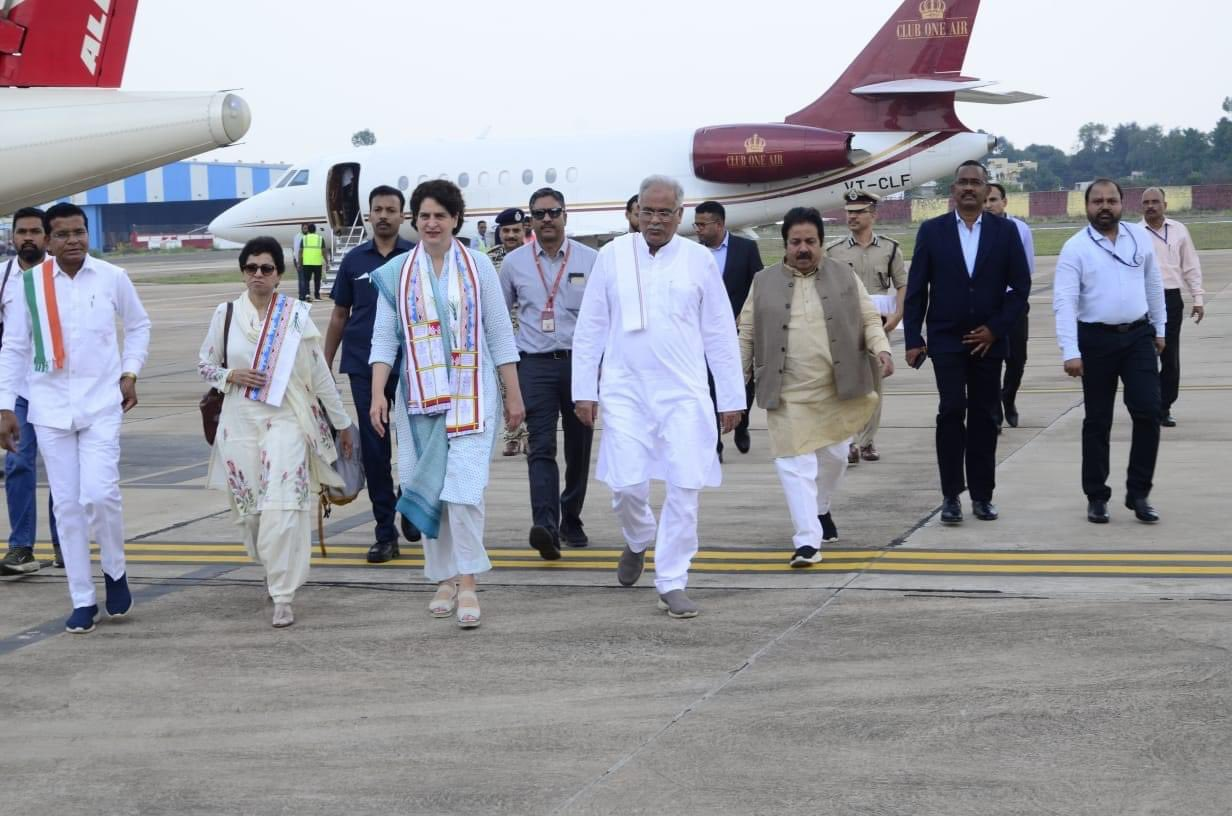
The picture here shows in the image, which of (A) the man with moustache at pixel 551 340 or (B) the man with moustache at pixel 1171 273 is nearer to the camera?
(A) the man with moustache at pixel 551 340

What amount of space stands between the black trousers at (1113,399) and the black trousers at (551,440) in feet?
9.26

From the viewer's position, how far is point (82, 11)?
11.6 m

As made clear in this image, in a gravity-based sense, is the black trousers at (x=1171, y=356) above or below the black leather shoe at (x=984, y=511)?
above

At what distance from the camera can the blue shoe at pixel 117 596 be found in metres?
6.79

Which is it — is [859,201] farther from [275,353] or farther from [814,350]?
[275,353]

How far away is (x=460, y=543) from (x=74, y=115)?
637 centimetres

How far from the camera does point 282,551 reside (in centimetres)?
673

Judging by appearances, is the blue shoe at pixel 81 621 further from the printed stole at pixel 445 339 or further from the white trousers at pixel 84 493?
the printed stole at pixel 445 339

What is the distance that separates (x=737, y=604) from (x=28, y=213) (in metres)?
4.57

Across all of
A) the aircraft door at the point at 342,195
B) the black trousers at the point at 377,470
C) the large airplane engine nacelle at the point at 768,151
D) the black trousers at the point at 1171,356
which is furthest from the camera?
the aircraft door at the point at 342,195

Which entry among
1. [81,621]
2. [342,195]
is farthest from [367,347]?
[342,195]

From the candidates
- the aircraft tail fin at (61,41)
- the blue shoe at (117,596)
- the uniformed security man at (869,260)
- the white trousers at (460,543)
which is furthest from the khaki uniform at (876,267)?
the aircraft tail fin at (61,41)

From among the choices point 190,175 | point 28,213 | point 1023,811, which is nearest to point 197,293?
point 28,213

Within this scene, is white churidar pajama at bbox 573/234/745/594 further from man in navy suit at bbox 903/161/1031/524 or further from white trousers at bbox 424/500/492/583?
man in navy suit at bbox 903/161/1031/524
